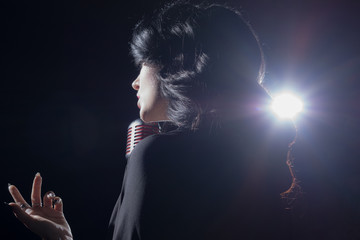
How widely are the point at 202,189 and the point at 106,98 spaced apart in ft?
5.09

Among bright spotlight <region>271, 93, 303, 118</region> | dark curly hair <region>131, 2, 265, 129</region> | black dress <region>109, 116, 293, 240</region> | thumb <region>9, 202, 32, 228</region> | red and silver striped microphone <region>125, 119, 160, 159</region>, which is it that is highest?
bright spotlight <region>271, 93, 303, 118</region>

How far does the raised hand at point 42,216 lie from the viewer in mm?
730

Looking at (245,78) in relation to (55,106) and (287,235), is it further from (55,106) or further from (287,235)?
(55,106)

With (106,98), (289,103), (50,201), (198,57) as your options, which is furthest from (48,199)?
(289,103)

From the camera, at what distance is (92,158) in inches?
73.9

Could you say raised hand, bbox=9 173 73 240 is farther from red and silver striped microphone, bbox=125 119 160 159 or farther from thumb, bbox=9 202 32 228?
red and silver striped microphone, bbox=125 119 160 159

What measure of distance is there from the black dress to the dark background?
1006mm

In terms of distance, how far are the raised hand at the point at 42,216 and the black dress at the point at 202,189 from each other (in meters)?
0.19

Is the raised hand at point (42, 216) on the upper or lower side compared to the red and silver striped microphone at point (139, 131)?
lower

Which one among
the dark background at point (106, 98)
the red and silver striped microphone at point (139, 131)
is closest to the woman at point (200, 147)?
the red and silver striped microphone at point (139, 131)

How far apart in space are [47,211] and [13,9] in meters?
1.42

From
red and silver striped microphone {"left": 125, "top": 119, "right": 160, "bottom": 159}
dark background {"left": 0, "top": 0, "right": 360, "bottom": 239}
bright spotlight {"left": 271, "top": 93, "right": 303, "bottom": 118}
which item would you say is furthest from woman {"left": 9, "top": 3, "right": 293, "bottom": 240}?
bright spotlight {"left": 271, "top": 93, "right": 303, "bottom": 118}

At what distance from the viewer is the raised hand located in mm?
730

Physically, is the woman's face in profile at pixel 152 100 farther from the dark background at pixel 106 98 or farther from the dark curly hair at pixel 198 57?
the dark background at pixel 106 98
